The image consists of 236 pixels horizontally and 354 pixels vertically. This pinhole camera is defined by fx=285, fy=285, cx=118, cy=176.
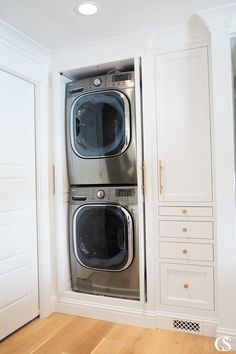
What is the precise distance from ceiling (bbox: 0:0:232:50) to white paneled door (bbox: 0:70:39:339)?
1.28ft

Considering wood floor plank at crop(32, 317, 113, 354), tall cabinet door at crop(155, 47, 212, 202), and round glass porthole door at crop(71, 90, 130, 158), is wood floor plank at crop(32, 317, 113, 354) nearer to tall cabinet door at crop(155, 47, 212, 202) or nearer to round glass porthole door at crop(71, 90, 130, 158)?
tall cabinet door at crop(155, 47, 212, 202)

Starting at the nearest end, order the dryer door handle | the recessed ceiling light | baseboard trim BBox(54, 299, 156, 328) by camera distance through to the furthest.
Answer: the recessed ceiling light < baseboard trim BBox(54, 299, 156, 328) < the dryer door handle

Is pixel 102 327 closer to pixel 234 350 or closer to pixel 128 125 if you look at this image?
pixel 234 350

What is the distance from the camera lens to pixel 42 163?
234 cm

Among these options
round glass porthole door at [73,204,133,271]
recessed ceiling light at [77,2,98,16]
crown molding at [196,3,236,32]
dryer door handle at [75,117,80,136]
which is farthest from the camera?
dryer door handle at [75,117,80,136]

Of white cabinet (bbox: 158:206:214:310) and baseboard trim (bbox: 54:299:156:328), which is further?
baseboard trim (bbox: 54:299:156:328)

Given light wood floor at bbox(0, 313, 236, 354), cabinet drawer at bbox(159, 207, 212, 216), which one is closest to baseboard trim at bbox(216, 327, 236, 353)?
light wood floor at bbox(0, 313, 236, 354)

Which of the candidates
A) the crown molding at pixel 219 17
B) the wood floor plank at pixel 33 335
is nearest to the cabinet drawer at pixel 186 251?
the wood floor plank at pixel 33 335

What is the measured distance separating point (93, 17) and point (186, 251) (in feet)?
5.53

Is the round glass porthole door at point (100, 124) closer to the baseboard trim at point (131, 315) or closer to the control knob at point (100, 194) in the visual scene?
the control knob at point (100, 194)

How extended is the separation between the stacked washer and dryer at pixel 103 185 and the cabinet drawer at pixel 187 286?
24 cm

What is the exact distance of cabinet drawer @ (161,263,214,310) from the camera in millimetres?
→ 1961

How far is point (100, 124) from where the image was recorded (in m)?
2.30

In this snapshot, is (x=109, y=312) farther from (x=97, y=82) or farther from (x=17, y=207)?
(x=97, y=82)
